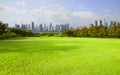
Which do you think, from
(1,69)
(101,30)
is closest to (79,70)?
(1,69)

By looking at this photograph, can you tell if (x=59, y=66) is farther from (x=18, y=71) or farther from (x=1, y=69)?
(x=1, y=69)

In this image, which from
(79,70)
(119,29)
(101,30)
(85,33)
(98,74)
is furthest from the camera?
(85,33)

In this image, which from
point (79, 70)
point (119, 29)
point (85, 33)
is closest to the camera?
point (79, 70)

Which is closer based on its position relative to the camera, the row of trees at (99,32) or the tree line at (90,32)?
the tree line at (90,32)

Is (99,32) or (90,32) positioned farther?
(90,32)

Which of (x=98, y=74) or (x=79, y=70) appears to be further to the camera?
(x=79, y=70)

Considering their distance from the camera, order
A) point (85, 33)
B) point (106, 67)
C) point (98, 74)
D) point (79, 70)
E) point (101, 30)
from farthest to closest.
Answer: point (85, 33), point (101, 30), point (106, 67), point (79, 70), point (98, 74)

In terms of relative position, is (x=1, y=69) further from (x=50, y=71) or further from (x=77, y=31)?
(x=77, y=31)

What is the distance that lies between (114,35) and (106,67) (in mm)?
67288

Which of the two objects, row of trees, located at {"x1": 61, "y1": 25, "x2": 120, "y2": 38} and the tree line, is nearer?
the tree line

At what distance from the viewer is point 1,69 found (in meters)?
12.1

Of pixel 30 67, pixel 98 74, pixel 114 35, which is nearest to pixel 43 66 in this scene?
pixel 30 67

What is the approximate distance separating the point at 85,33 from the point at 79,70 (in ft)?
267

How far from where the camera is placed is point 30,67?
1280 centimetres
